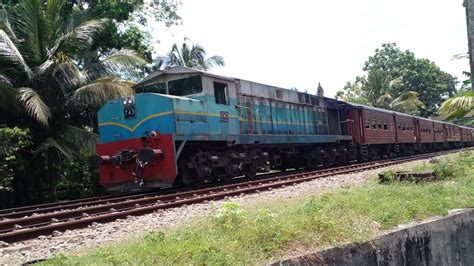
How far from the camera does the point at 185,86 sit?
1402 centimetres

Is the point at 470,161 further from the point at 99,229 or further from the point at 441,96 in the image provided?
the point at 441,96

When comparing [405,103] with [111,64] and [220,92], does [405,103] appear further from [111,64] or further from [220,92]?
[220,92]

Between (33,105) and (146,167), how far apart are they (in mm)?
5023

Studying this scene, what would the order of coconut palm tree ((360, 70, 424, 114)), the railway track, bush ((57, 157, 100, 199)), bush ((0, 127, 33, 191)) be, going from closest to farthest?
the railway track
bush ((0, 127, 33, 191))
bush ((57, 157, 100, 199))
coconut palm tree ((360, 70, 424, 114))

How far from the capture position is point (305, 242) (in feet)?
16.5

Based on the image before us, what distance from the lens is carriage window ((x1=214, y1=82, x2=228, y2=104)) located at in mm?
14477

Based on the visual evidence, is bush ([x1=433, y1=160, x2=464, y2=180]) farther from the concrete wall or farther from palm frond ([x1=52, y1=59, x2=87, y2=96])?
palm frond ([x1=52, y1=59, x2=87, y2=96])

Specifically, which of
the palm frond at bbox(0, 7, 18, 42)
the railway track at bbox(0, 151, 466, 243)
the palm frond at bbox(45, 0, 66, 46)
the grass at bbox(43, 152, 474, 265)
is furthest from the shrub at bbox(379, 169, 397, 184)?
the palm frond at bbox(0, 7, 18, 42)

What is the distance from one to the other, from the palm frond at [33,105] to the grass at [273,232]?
10.5 m

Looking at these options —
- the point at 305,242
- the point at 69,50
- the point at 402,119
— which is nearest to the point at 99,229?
the point at 305,242

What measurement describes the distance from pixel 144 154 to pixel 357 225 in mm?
7156

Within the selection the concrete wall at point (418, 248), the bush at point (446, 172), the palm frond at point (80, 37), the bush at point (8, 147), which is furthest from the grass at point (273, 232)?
the palm frond at point (80, 37)

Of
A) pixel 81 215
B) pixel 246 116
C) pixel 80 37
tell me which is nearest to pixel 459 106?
pixel 246 116

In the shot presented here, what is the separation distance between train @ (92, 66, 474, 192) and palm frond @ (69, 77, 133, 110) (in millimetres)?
2017
